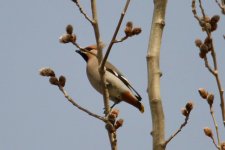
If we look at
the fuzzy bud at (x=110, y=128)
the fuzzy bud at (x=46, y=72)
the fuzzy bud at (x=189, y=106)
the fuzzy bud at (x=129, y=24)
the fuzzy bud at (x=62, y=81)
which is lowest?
the fuzzy bud at (x=110, y=128)

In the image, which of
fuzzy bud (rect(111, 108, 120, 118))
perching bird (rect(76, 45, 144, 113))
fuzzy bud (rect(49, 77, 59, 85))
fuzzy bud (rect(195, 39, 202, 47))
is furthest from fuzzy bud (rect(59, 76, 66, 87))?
perching bird (rect(76, 45, 144, 113))

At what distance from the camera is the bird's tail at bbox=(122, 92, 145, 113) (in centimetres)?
728

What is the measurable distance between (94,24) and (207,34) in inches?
32.9

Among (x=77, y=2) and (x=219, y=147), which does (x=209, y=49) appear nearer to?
(x=219, y=147)

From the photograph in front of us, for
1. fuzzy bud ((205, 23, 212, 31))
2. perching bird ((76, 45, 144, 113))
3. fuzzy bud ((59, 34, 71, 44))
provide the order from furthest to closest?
perching bird ((76, 45, 144, 113)), fuzzy bud ((59, 34, 71, 44)), fuzzy bud ((205, 23, 212, 31))

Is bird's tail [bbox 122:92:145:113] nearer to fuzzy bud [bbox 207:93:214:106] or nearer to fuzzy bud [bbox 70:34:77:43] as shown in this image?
fuzzy bud [bbox 70:34:77:43]

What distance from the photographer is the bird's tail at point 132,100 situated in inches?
287

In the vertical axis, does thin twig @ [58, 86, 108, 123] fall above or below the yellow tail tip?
above

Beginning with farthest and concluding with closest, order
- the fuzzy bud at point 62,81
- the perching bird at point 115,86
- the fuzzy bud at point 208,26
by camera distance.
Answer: the perching bird at point 115,86
the fuzzy bud at point 62,81
the fuzzy bud at point 208,26

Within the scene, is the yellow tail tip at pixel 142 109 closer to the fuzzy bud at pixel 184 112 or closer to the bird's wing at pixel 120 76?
the bird's wing at pixel 120 76

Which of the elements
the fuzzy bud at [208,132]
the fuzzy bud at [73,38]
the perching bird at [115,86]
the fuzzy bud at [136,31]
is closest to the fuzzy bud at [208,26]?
the fuzzy bud at [136,31]

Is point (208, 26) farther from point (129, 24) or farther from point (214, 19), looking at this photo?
point (129, 24)

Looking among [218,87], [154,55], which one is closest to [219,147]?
[218,87]

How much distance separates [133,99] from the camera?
23.9 feet
